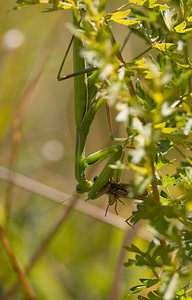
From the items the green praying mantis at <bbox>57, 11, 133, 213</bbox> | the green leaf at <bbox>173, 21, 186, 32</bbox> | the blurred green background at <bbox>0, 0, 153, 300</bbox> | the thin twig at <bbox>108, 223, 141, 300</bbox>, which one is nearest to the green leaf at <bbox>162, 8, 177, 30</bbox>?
the green leaf at <bbox>173, 21, 186, 32</bbox>

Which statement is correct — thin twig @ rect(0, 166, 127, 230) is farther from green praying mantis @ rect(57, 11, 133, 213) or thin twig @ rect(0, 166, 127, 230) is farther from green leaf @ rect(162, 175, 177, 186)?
green leaf @ rect(162, 175, 177, 186)

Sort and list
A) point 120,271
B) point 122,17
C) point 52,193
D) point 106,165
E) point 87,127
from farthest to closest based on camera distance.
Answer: point 52,193, point 120,271, point 87,127, point 106,165, point 122,17

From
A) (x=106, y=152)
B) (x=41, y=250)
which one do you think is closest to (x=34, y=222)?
(x=41, y=250)

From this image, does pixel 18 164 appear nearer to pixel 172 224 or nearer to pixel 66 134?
pixel 66 134

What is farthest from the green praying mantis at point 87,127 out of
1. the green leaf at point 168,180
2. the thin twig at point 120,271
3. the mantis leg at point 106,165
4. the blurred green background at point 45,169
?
the blurred green background at point 45,169

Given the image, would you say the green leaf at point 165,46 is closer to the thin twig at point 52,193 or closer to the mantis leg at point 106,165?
the mantis leg at point 106,165

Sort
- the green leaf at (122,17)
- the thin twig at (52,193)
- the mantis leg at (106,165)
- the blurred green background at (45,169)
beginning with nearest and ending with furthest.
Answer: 1. the green leaf at (122,17)
2. the mantis leg at (106,165)
3. the thin twig at (52,193)
4. the blurred green background at (45,169)

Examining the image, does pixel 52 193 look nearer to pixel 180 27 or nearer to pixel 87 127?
pixel 87 127

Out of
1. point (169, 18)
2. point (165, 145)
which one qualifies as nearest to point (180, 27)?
point (169, 18)
